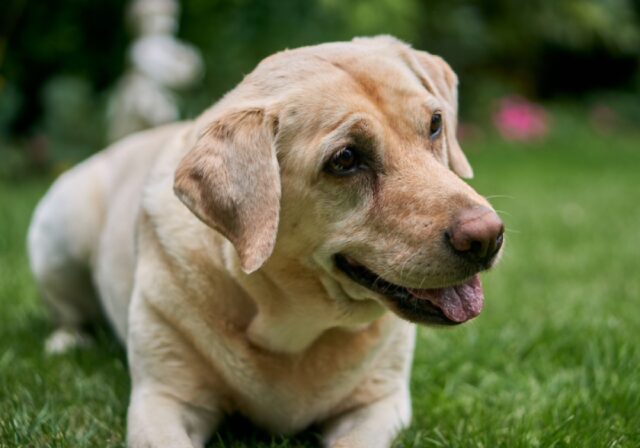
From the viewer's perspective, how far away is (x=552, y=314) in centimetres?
411

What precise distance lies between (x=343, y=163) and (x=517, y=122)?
9966mm

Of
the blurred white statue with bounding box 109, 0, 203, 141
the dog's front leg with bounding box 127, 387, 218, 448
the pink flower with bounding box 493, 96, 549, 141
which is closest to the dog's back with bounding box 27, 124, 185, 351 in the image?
the dog's front leg with bounding box 127, 387, 218, 448

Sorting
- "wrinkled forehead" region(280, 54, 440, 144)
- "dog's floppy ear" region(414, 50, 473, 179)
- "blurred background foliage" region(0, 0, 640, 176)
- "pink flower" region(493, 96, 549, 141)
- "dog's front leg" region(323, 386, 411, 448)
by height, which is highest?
"wrinkled forehead" region(280, 54, 440, 144)

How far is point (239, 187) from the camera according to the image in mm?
2453

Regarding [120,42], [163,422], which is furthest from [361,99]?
[120,42]

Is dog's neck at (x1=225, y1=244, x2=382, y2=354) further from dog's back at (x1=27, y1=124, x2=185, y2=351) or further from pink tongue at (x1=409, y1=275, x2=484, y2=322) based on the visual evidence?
dog's back at (x1=27, y1=124, x2=185, y2=351)

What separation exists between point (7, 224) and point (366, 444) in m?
3.81

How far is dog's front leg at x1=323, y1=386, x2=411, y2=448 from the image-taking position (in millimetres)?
2637

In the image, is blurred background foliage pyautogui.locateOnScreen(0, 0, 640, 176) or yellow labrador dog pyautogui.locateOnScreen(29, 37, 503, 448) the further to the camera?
blurred background foliage pyautogui.locateOnScreen(0, 0, 640, 176)

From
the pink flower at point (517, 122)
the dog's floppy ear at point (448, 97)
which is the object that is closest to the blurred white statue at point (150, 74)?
the dog's floppy ear at point (448, 97)

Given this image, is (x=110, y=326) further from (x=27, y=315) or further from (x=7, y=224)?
(x=7, y=224)

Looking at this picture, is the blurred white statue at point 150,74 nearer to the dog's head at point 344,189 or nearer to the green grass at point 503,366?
the green grass at point 503,366

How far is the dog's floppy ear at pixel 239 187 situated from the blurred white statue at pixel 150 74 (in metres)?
5.50

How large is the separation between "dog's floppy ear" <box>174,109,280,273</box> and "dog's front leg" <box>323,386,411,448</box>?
0.64 meters
